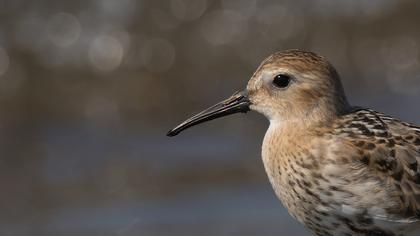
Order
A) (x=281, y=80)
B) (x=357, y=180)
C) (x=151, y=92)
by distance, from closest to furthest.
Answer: (x=357, y=180), (x=281, y=80), (x=151, y=92)

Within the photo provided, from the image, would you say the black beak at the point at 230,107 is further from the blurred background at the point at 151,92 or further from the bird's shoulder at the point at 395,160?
the blurred background at the point at 151,92

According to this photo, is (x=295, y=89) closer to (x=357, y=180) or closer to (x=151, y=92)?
(x=357, y=180)

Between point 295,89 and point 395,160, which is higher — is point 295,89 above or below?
above

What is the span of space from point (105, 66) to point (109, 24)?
61 centimetres

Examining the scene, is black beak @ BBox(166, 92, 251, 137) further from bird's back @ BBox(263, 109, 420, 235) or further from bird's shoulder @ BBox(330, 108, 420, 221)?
bird's shoulder @ BBox(330, 108, 420, 221)

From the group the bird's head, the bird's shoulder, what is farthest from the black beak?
the bird's shoulder

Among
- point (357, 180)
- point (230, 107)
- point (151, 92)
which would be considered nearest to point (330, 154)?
point (357, 180)

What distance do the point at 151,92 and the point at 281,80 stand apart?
254 inches

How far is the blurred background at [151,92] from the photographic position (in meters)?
10.5

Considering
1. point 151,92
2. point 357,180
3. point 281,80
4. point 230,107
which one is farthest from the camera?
point 151,92

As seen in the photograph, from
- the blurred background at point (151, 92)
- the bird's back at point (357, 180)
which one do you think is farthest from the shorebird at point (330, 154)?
the blurred background at point (151, 92)

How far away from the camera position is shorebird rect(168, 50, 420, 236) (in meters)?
6.43

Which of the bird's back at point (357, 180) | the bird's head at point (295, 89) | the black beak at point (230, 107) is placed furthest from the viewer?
the black beak at point (230, 107)

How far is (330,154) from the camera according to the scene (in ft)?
21.3
